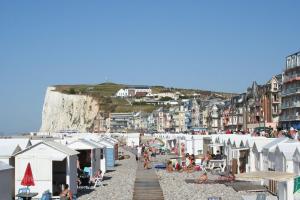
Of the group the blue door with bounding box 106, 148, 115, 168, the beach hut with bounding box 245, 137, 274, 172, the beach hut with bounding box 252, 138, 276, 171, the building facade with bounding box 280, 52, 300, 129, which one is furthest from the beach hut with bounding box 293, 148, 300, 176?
the building facade with bounding box 280, 52, 300, 129

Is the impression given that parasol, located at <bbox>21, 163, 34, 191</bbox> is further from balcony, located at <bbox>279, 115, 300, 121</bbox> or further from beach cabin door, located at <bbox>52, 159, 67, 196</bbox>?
balcony, located at <bbox>279, 115, 300, 121</bbox>

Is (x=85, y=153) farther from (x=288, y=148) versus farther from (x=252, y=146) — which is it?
(x=288, y=148)

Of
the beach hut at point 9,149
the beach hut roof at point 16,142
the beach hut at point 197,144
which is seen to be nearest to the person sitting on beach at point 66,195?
the beach hut at point 9,149

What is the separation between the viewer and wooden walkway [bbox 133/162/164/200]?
85.5 feet

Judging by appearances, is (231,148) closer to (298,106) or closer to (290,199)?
(290,199)

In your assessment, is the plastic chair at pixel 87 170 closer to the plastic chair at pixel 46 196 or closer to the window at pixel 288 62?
the plastic chair at pixel 46 196

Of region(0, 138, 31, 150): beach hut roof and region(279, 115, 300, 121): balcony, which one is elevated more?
region(279, 115, 300, 121): balcony

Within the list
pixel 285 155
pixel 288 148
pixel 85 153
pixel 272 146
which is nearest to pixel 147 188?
pixel 85 153

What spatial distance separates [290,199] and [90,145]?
1768cm

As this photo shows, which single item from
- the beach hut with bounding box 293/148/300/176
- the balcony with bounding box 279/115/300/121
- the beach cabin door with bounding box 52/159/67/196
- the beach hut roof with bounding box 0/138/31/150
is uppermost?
the balcony with bounding box 279/115/300/121

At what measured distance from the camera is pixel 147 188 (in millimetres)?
29859

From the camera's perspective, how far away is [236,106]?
362 feet

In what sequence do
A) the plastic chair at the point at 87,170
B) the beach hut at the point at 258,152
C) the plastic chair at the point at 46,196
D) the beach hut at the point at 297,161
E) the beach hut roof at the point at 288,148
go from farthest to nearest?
the plastic chair at the point at 87,170, the beach hut at the point at 258,152, the beach hut roof at the point at 288,148, the beach hut at the point at 297,161, the plastic chair at the point at 46,196

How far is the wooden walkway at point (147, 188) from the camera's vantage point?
26050mm
